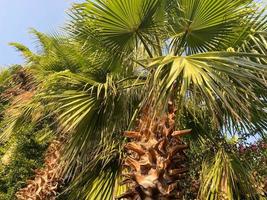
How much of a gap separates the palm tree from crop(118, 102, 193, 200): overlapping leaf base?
0.03ft

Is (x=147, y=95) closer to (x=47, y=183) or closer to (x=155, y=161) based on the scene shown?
(x=155, y=161)

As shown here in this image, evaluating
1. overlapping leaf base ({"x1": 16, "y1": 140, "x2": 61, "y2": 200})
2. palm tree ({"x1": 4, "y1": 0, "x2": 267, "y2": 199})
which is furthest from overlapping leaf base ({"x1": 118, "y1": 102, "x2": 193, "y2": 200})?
overlapping leaf base ({"x1": 16, "y1": 140, "x2": 61, "y2": 200})

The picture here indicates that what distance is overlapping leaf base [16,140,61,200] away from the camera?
781 centimetres

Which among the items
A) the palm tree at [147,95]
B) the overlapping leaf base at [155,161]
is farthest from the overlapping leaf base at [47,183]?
the overlapping leaf base at [155,161]

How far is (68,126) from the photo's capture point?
19.9 ft

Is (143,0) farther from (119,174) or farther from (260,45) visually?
(119,174)

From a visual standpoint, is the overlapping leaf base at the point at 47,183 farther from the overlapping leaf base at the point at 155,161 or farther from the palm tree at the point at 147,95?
the overlapping leaf base at the point at 155,161

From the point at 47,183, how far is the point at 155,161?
3.60 m

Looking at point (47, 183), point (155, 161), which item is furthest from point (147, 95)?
point (47, 183)

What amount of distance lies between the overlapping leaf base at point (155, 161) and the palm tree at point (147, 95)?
1 centimetres

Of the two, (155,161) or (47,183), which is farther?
(47,183)

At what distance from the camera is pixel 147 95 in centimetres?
518

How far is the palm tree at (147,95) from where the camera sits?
4.97 m

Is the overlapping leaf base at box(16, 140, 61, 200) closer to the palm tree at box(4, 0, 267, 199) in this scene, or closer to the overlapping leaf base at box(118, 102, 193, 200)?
the palm tree at box(4, 0, 267, 199)
